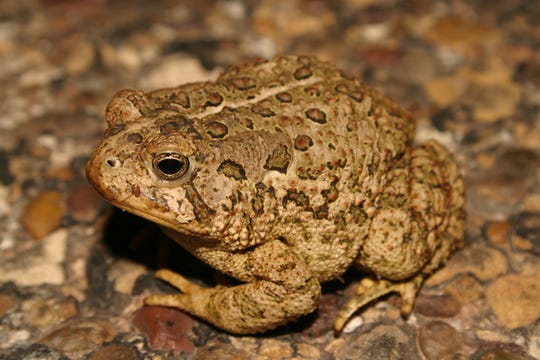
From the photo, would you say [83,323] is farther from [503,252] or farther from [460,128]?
[460,128]

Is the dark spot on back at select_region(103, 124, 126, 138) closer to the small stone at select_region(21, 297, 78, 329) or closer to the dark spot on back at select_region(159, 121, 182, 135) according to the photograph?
the dark spot on back at select_region(159, 121, 182, 135)

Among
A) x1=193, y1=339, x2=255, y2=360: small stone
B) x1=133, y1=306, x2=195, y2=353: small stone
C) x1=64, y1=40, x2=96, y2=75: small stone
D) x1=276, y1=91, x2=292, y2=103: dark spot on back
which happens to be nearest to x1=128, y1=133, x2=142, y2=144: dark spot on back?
x1=276, y1=91, x2=292, y2=103: dark spot on back

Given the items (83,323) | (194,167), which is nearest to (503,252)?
(194,167)

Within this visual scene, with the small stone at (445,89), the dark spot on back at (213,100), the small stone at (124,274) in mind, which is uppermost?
the dark spot on back at (213,100)

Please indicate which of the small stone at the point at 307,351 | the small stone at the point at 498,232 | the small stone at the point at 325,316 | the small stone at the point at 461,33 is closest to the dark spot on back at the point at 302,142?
the small stone at the point at 325,316

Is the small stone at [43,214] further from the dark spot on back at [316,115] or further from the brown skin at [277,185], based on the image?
the dark spot on back at [316,115]

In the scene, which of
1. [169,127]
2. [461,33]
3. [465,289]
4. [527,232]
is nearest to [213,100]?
[169,127]
